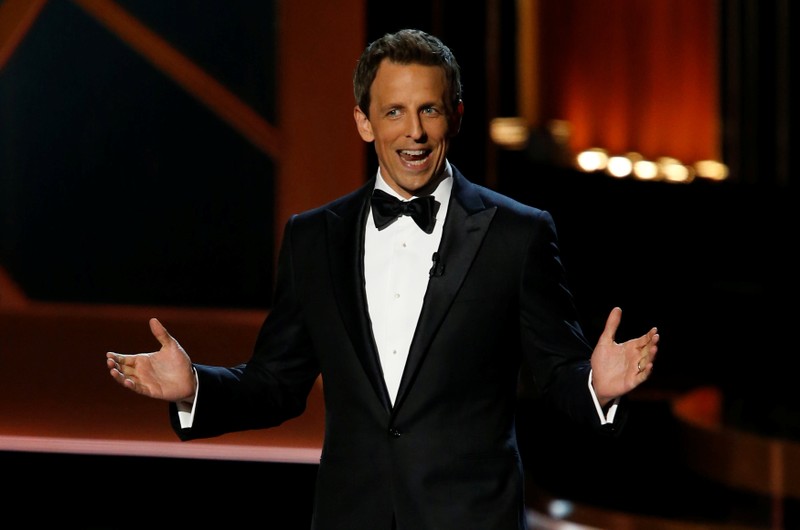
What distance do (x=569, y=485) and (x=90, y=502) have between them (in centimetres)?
341

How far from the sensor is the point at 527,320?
185 cm

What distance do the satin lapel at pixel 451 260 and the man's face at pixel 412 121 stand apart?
0.07m

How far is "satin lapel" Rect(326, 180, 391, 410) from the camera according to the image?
1.81 m

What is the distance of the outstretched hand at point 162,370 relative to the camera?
1.83 m

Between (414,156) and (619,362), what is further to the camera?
(414,156)

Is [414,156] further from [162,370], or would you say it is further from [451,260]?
[162,370]

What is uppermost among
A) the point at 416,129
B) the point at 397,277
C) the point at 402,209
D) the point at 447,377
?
the point at 416,129

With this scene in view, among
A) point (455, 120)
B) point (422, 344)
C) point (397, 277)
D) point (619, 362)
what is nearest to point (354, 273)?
point (397, 277)

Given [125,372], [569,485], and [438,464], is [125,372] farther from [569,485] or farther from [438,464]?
[569,485]

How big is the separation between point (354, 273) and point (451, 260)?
0.16 metres

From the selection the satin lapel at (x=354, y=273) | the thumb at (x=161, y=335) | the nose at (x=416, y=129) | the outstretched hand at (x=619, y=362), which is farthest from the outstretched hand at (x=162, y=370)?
the outstretched hand at (x=619, y=362)

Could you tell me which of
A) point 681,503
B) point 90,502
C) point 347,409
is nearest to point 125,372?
point 347,409

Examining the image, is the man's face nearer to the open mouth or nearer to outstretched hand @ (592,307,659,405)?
the open mouth

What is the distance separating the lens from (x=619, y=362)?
→ 5.69ft
